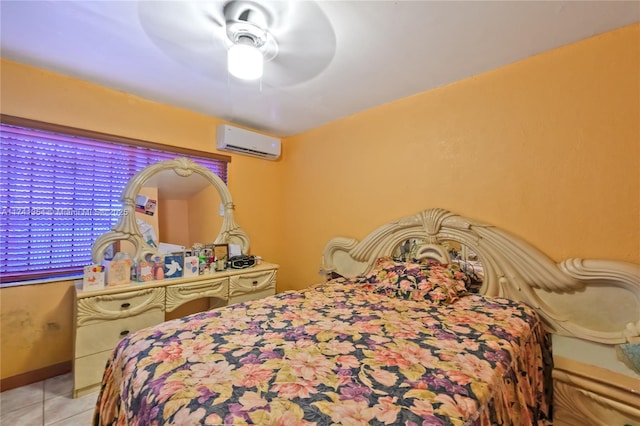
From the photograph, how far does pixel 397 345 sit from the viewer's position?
3.77 ft

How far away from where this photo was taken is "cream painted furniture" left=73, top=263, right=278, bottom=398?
1.75 m

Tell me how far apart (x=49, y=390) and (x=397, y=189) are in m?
2.98

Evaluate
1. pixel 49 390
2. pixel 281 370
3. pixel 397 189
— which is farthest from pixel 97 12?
pixel 49 390

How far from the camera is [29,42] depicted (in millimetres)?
1606

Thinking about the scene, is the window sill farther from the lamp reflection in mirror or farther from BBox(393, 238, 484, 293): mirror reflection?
BBox(393, 238, 484, 293): mirror reflection

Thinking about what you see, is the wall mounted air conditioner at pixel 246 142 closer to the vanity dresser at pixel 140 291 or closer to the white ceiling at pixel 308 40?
the vanity dresser at pixel 140 291

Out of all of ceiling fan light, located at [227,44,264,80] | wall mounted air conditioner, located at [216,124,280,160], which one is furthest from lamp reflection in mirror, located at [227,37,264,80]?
wall mounted air conditioner, located at [216,124,280,160]

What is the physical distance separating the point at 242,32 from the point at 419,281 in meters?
1.85

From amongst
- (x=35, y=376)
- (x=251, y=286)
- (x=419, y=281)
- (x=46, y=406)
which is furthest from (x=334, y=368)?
(x=35, y=376)

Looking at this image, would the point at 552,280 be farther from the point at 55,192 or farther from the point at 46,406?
the point at 55,192

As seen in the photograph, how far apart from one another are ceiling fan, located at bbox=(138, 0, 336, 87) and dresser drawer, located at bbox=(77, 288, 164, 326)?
5.48 ft

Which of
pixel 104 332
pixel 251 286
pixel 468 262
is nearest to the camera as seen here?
pixel 104 332

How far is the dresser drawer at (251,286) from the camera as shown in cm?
246

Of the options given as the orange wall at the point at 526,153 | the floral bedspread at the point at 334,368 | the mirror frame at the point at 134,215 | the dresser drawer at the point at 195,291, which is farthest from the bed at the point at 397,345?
the mirror frame at the point at 134,215
